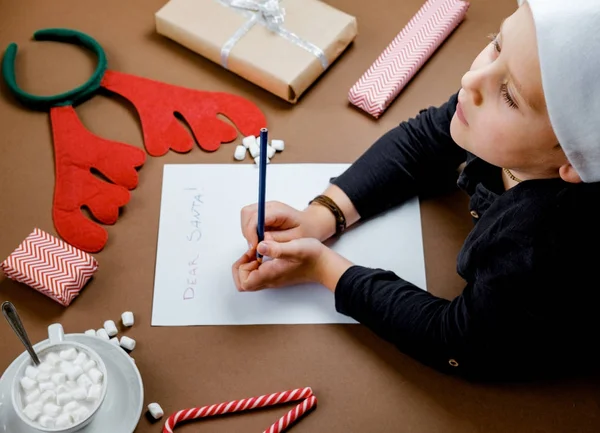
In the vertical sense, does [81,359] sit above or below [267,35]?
below

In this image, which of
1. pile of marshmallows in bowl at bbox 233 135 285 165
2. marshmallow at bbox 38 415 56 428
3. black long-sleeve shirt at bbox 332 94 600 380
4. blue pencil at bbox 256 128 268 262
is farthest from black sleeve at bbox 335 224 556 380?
marshmallow at bbox 38 415 56 428

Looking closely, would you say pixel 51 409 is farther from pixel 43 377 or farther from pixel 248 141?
pixel 248 141

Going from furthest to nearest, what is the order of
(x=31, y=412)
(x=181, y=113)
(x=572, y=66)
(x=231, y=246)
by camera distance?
(x=181, y=113)
(x=231, y=246)
(x=31, y=412)
(x=572, y=66)

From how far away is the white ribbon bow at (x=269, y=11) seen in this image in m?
1.04

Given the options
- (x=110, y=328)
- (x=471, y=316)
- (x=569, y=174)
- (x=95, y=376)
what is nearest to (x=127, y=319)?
(x=110, y=328)

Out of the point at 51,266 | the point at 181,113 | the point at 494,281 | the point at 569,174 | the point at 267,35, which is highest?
the point at 569,174

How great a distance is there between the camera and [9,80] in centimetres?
103

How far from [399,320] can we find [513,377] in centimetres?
14

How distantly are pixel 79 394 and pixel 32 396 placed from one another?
0.14 feet

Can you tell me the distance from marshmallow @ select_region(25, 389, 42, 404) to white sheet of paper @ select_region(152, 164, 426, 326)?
0.17 metres

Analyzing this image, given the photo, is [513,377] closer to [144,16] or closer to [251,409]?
[251,409]

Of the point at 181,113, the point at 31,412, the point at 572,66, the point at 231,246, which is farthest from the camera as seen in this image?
the point at 181,113

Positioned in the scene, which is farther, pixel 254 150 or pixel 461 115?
pixel 254 150

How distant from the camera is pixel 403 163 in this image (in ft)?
3.05
